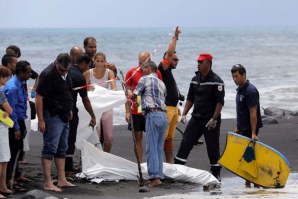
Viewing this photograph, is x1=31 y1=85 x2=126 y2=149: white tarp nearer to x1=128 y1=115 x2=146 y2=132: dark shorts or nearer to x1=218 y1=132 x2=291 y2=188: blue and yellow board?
x1=128 y1=115 x2=146 y2=132: dark shorts

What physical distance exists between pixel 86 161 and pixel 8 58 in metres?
1.65

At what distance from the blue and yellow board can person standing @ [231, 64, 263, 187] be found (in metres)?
0.16

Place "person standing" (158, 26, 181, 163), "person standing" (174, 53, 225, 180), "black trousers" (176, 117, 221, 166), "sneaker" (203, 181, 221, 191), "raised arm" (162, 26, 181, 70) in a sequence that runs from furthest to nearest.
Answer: "person standing" (158, 26, 181, 163) → "raised arm" (162, 26, 181, 70) → "black trousers" (176, 117, 221, 166) → "person standing" (174, 53, 225, 180) → "sneaker" (203, 181, 221, 191)

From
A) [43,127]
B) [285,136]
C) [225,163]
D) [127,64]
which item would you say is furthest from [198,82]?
[127,64]

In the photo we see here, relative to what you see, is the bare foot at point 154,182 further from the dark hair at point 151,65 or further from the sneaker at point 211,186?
the dark hair at point 151,65

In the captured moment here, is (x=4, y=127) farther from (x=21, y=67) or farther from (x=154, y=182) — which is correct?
(x=154, y=182)

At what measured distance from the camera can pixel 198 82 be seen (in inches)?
453

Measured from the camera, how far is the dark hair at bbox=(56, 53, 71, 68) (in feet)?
33.7

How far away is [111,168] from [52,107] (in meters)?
1.37

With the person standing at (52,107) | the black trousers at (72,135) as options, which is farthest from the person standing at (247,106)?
the person standing at (52,107)

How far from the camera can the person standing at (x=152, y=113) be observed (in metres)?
11.0

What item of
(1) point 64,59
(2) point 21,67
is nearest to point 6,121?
(2) point 21,67

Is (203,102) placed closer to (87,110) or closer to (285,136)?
(87,110)

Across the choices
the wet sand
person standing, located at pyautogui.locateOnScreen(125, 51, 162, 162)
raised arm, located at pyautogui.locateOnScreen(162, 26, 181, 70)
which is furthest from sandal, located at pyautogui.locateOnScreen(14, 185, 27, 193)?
raised arm, located at pyautogui.locateOnScreen(162, 26, 181, 70)
